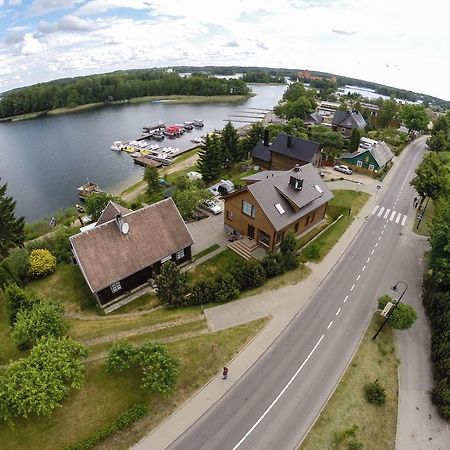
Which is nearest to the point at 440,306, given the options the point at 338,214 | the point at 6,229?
the point at 338,214

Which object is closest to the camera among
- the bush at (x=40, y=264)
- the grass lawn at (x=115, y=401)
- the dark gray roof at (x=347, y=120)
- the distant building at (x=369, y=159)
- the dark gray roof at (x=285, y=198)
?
the grass lawn at (x=115, y=401)

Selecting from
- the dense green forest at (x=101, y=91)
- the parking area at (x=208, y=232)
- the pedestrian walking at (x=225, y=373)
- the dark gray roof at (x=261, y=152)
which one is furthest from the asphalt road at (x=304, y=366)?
the dense green forest at (x=101, y=91)

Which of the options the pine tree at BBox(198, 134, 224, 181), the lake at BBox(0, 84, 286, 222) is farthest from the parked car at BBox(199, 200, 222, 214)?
the lake at BBox(0, 84, 286, 222)

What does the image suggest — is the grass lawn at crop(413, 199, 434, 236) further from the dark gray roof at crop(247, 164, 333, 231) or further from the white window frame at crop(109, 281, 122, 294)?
the white window frame at crop(109, 281, 122, 294)

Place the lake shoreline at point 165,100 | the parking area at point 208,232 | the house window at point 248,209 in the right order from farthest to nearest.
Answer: the lake shoreline at point 165,100 < the parking area at point 208,232 < the house window at point 248,209

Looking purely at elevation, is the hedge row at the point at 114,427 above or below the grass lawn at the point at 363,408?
above

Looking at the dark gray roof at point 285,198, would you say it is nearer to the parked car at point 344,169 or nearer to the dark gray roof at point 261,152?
the dark gray roof at point 261,152

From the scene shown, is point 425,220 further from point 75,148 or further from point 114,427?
point 75,148

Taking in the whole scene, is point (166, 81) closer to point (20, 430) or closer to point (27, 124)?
point (27, 124)

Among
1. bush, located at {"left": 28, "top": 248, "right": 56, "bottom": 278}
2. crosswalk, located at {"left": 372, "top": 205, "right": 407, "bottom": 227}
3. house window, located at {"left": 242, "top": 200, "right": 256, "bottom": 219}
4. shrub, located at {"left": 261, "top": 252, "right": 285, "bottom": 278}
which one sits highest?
house window, located at {"left": 242, "top": 200, "right": 256, "bottom": 219}
